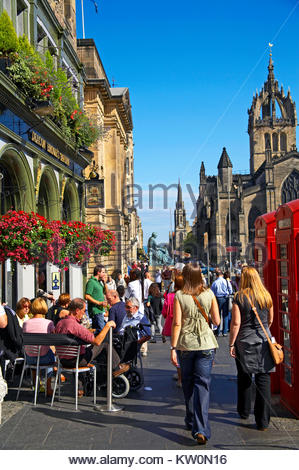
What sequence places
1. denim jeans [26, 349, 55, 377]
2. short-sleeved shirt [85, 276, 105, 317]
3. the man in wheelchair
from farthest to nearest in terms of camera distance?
short-sleeved shirt [85, 276, 105, 317], the man in wheelchair, denim jeans [26, 349, 55, 377]

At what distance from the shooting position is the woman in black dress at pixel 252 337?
5.84m

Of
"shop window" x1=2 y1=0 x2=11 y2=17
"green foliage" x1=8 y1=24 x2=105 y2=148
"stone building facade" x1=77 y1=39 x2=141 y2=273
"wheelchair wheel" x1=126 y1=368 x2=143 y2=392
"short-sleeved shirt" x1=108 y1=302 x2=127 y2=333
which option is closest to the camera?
"wheelchair wheel" x1=126 y1=368 x2=143 y2=392

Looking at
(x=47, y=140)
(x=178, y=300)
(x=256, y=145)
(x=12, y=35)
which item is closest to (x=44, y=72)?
(x=12, y=35)

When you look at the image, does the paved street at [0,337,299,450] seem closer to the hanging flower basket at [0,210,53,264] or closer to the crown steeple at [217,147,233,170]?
the hanging flower basket at [0,210,53,264]

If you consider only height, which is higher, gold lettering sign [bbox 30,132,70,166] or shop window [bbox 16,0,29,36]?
shop window [bbox 16,0,29,36]

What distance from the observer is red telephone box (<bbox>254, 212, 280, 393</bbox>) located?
282 inches

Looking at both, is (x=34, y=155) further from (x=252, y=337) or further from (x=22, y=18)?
(x=252, y=337)

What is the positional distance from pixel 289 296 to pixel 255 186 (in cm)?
8495

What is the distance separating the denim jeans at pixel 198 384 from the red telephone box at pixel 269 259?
2.00 metres

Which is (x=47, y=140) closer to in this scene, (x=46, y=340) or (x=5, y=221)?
(x=5, y=221)

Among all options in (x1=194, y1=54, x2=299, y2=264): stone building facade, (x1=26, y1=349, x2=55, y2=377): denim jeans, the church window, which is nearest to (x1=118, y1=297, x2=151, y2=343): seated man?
(x1=26, y1=349, x2=55, y2=377): denim jeans

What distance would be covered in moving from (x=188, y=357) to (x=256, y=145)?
109 metres

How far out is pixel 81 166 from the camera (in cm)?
2012

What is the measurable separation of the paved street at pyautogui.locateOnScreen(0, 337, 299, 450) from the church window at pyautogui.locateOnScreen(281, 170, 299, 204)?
3289 inches
